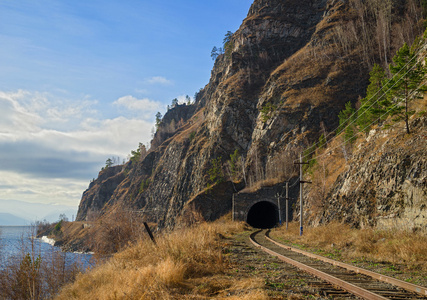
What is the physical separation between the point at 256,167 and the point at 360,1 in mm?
64969

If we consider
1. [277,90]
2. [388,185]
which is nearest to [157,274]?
[388,185]

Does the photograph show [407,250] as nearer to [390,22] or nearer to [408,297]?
[408,297]

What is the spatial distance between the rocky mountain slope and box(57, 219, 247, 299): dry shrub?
152 feet

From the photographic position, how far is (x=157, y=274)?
23.9ft

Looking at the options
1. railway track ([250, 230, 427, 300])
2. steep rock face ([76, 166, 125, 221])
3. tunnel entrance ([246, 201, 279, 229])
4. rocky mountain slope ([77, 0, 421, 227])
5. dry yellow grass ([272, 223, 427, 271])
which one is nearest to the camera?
railway track ([250, 230, 427, 300])

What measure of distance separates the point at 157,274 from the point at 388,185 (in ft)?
58.2

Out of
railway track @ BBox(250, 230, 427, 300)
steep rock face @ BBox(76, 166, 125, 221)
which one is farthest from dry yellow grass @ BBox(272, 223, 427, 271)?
steep rock face @ BBox(76, 166, 125, 221)

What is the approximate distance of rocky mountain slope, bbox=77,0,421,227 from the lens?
6369cm

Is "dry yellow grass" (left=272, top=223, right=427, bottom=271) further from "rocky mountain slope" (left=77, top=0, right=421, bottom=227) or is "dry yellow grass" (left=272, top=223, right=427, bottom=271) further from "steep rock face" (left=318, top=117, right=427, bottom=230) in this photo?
"rocky mountain slope" (left=77, top=0, right=421, bottom=227)

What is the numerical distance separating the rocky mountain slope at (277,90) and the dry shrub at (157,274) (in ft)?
152

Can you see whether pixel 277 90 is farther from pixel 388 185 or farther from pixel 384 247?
pixel 384 247

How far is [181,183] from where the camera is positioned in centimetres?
8344

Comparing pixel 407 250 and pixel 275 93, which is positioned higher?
pixel 275 93

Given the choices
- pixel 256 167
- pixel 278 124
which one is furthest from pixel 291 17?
pixel 256 167
